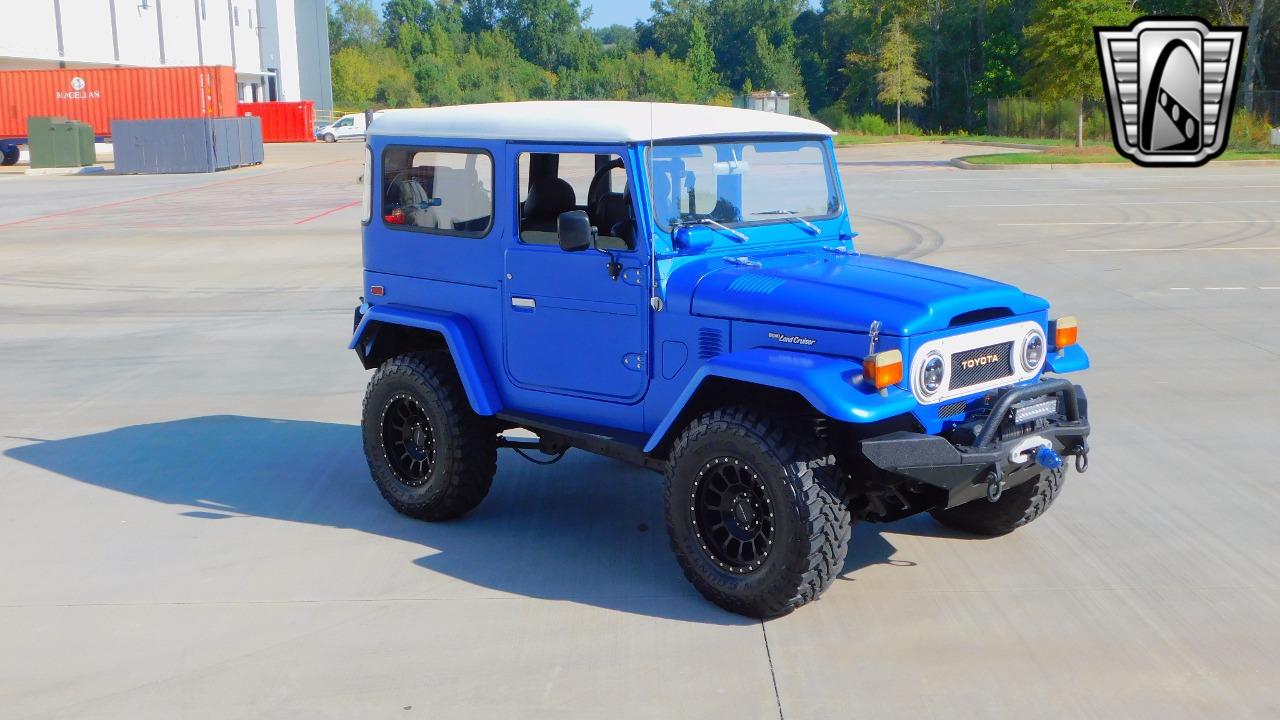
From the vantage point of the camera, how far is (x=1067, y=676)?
4.70 m

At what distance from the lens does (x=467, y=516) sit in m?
6.75

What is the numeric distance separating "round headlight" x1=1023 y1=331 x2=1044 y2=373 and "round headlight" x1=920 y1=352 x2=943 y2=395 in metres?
0.59

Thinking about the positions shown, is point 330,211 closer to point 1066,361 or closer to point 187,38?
point 1066,361

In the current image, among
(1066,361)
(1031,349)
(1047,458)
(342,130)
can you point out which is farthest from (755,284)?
(342,130)

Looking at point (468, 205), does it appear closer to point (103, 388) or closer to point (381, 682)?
point (381, 682)

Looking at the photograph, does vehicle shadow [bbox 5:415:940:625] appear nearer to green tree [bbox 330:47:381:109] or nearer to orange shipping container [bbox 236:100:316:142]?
orange shipping container [bbox 236:100:316:142]

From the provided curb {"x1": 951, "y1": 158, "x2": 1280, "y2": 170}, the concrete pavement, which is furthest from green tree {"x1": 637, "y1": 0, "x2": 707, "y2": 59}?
the concrete pavement

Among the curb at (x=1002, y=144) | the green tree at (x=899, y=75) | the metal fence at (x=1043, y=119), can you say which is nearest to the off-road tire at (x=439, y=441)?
the curb at (x=1002, y=144)

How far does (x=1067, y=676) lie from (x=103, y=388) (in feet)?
25.6

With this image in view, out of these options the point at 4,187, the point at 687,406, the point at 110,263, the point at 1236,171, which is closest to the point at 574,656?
the point at 687,406

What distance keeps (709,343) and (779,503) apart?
2.60 ft

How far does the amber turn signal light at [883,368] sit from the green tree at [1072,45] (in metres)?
35.6

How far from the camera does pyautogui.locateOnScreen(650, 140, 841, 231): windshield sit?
5711mm

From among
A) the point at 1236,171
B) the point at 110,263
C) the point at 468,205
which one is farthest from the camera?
the point at 1236,171
